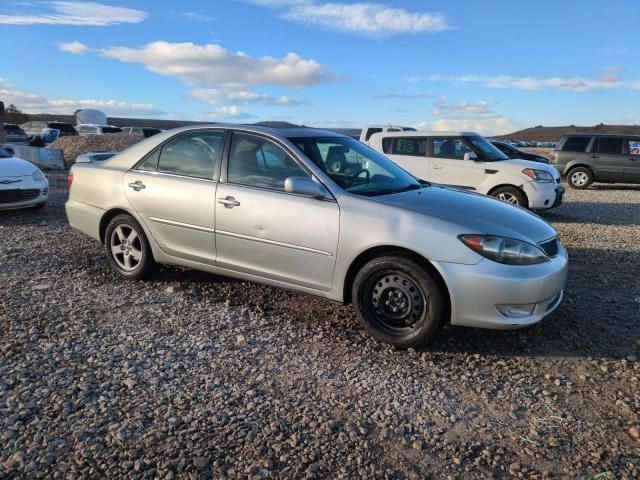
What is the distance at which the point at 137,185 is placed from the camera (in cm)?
489

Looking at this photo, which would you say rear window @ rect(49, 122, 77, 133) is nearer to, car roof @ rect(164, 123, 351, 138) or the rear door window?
the rear door window

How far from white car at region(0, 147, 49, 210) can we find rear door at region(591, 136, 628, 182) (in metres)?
15.5

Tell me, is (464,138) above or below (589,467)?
above

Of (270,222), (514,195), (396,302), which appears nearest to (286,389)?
(396,302)

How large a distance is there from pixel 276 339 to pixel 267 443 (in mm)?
1305

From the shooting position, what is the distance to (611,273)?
5.84m

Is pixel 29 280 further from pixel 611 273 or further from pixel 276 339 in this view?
pixel 611 273

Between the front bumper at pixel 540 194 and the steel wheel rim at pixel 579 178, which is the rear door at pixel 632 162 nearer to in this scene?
the steel wheel rim at pixel 579 178

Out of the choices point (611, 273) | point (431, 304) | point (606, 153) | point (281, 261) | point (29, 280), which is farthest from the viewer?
point (606, 153)

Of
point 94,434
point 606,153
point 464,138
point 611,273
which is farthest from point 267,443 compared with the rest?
point 606,153

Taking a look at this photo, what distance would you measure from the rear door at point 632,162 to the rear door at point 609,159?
106 mm

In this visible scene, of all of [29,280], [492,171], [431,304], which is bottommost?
[29,280]

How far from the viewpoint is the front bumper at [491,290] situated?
3447 mm

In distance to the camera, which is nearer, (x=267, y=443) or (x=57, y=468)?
(x=57, y=468)
